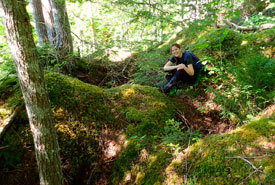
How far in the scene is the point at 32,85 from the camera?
7.02ft

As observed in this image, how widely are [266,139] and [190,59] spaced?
124 inches

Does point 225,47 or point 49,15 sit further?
point 49,15

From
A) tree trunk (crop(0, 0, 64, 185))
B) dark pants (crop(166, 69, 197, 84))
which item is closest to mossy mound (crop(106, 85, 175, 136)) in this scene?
dark pants (crop(166, 69, 197, 84))

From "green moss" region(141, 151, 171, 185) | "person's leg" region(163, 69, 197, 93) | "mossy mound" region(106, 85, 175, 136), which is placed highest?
"person's leg" region(163, 69, 197, 93)

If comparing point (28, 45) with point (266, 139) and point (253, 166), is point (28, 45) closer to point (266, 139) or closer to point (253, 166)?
point (253, 166)

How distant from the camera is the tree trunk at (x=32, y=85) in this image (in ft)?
6.36

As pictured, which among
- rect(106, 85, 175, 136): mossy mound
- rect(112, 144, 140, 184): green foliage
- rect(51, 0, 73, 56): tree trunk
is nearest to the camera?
rect(112, 144, 140, 184): green foliage

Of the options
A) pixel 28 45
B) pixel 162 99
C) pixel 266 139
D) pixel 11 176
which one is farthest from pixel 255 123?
pixel 11 176

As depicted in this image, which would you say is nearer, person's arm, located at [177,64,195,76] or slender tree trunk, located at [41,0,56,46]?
person's arm, located at [177,64,195,76]

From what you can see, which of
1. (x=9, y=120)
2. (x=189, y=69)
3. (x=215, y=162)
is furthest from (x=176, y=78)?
(x=9, y=120)

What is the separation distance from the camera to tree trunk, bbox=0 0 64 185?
6.36 ft

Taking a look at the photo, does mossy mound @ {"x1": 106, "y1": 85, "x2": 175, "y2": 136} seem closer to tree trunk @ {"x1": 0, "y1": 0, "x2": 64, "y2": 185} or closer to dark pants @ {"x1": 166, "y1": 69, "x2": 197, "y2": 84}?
dark pants @ {"x1": 166, "y1": 69, "x2": 197, "y2": 84}

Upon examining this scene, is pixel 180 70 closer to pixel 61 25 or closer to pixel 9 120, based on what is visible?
pixel 9 120

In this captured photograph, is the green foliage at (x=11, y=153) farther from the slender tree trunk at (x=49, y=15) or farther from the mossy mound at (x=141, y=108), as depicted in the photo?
the slender tree trunk at (x=49, y=15)
